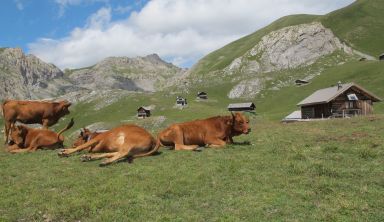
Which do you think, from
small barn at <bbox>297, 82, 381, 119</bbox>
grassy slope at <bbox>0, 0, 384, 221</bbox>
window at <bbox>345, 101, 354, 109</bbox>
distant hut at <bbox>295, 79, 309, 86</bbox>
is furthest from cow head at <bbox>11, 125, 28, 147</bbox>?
distant hut at <bbox>295, 79, 309, 86</bbox>

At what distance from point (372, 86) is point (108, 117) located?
113860 mm

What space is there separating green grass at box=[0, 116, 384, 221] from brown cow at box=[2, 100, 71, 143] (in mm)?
5176

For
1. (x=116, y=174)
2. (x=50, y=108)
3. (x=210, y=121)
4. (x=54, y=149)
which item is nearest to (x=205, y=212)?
(x=116, y=174)

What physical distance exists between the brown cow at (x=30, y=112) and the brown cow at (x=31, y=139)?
1.91m

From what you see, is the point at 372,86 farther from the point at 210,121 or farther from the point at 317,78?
the point at 210,121

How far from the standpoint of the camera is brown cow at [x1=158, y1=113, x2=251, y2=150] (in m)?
18.9

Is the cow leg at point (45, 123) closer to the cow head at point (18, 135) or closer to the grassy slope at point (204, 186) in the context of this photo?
the cow head at point (18, 135)

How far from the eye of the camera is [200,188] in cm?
1152

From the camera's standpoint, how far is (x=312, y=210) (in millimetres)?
9516

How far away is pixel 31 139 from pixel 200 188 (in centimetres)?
1159

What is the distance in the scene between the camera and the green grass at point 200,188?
30.6ft

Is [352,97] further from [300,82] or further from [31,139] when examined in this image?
[300,82]

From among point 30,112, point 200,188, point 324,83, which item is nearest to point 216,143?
point 200,188

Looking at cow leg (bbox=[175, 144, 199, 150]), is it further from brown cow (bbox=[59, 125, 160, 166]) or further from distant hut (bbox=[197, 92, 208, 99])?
distant hut (bbox=[197, 92, 208, 99])
